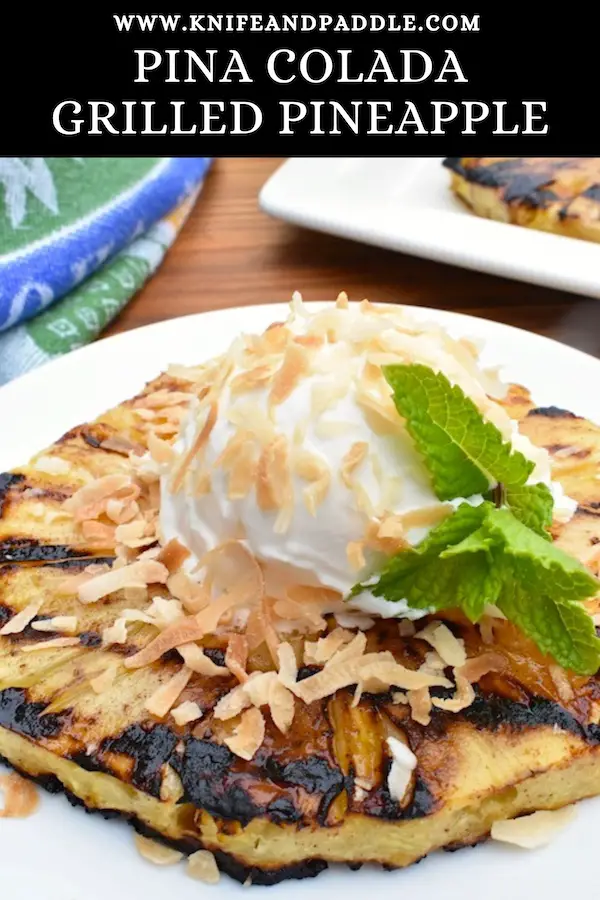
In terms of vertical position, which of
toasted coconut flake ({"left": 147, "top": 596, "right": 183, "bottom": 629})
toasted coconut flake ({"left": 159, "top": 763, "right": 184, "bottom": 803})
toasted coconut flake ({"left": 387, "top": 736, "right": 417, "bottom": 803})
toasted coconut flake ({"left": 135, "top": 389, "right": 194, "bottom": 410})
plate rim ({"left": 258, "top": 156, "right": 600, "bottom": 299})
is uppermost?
plate rim ({"left": 258, "top": 156, "right": 600, "bottom": 299})

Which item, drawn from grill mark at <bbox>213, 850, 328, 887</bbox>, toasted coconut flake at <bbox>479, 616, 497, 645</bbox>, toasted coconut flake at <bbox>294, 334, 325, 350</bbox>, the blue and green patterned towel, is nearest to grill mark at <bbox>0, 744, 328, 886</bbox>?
grill mark at <bbox>213, 850, 328, 887</bbox>

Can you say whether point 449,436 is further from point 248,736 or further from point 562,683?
point 248,736

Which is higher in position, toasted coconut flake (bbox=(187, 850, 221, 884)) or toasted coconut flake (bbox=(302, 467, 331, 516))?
toasted coconut flake (bbox=(302, 467, 331, 516))

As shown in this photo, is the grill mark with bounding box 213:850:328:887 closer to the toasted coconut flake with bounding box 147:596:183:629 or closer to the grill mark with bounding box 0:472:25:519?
the toasted coconut flake with bounding box 147:596:183:629

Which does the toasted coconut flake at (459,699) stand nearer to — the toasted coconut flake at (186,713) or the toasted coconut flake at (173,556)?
the toasted coconut flake at (186,713)

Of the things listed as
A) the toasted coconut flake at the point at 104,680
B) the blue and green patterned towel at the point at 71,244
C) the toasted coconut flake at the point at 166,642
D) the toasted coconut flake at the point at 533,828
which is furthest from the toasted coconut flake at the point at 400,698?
the blue and green patterned towel at the point at 71,244

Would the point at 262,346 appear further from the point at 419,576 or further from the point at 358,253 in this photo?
the point at 358,253
